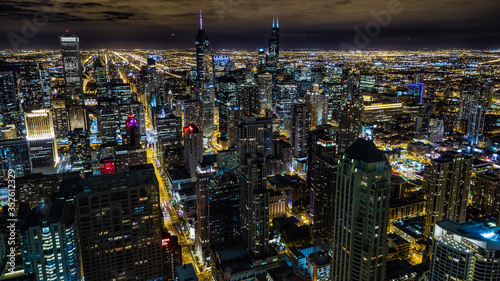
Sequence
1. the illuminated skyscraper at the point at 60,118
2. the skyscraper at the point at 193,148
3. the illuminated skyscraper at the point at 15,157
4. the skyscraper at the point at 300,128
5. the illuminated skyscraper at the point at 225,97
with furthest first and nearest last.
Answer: the illuminated skyscraper at the point at 225,97
the illuminated skyscraper at the point at 60,118
the skyscraper at the point at 300,128
the skyscraper at the point at 193,148
the illuminated skyscraper at the point at 15,157

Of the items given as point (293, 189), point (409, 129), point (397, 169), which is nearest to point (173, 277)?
point (293, 189)

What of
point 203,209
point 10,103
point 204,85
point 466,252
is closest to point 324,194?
point 203,209

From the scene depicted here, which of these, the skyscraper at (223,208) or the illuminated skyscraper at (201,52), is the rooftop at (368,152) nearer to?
the skyscraper at (223,208)

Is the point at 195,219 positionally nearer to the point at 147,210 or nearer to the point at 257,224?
the point at 257,224

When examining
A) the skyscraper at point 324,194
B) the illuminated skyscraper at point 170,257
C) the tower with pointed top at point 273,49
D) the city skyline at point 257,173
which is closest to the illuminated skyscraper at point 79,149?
the city skyline at point 257,173

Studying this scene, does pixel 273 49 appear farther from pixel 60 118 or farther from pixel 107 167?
pixel 107 167
